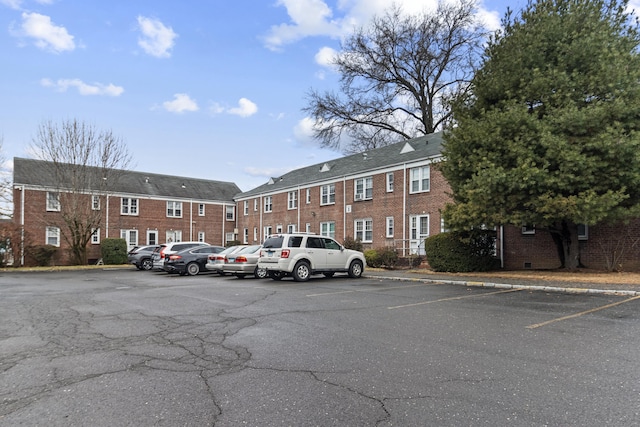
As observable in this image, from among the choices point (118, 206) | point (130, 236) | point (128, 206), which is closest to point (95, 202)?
point (118, 206)

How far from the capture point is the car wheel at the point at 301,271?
51.9 feet

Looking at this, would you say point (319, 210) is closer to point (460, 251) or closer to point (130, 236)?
point (460, 251)

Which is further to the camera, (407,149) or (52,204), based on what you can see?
(52,204)

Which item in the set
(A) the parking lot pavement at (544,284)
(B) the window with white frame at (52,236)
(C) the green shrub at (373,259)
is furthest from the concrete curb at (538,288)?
(B) the window with white frame at (52,236)

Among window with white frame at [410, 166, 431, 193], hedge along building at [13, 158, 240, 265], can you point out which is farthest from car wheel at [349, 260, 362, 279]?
hedge along building at [13, 158, 240, 265]

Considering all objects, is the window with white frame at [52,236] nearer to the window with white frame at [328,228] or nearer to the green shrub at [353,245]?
the window with white frame at [328,228]

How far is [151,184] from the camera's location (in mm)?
43562

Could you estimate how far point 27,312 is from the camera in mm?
9195

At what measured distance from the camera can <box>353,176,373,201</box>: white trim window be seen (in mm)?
29484

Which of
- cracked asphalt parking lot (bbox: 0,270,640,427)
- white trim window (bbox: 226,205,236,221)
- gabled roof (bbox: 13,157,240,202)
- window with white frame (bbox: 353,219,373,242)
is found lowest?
cracked asphalt parking lot (bbox: 0,270,640,427)

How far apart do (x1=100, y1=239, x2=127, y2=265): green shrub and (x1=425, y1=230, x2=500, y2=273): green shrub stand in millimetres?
25219

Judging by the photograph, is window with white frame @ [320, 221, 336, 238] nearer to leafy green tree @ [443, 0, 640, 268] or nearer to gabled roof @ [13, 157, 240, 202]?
leafy green tree @ [443, 0, 640, 268]

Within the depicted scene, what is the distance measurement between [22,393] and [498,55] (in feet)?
60.5

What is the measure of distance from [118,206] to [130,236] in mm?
2977
